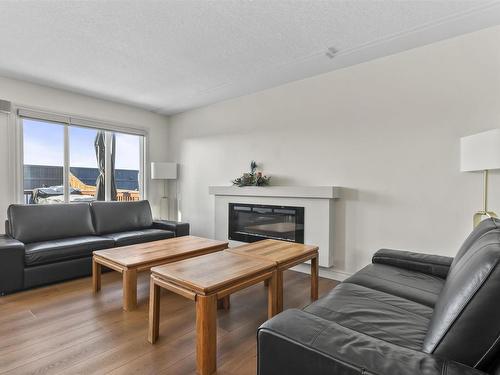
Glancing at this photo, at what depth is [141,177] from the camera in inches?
197

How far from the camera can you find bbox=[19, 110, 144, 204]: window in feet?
12.2

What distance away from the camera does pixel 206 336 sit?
1.54 metres

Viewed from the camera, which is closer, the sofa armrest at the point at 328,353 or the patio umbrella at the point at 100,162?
the sofa armrest at the point at 328,353

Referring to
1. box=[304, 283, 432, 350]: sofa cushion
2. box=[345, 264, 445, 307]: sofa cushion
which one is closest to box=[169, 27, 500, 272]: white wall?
box=[345, 264, 445, 307]: sofa cushion

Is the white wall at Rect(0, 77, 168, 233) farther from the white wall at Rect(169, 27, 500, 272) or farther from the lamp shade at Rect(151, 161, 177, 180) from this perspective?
the white wall at Rect(169, 27, 500, 272)

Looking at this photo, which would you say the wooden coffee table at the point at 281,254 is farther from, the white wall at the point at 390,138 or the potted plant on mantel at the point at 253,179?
the potted plant on mantel at the point at 253,179

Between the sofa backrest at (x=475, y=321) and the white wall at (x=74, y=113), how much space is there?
178 inches

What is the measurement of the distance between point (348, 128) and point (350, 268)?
1598mm

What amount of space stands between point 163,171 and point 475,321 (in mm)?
4624

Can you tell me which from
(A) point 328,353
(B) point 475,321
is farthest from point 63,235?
(B) point 475,321

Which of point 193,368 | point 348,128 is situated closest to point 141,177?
point 348,128

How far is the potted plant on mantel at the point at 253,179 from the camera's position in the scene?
12.3ft

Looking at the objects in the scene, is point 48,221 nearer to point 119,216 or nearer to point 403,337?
point 119,216

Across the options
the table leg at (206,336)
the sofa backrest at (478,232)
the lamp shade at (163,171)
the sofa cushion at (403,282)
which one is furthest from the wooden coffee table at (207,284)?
the lamp shade at (163,171)
